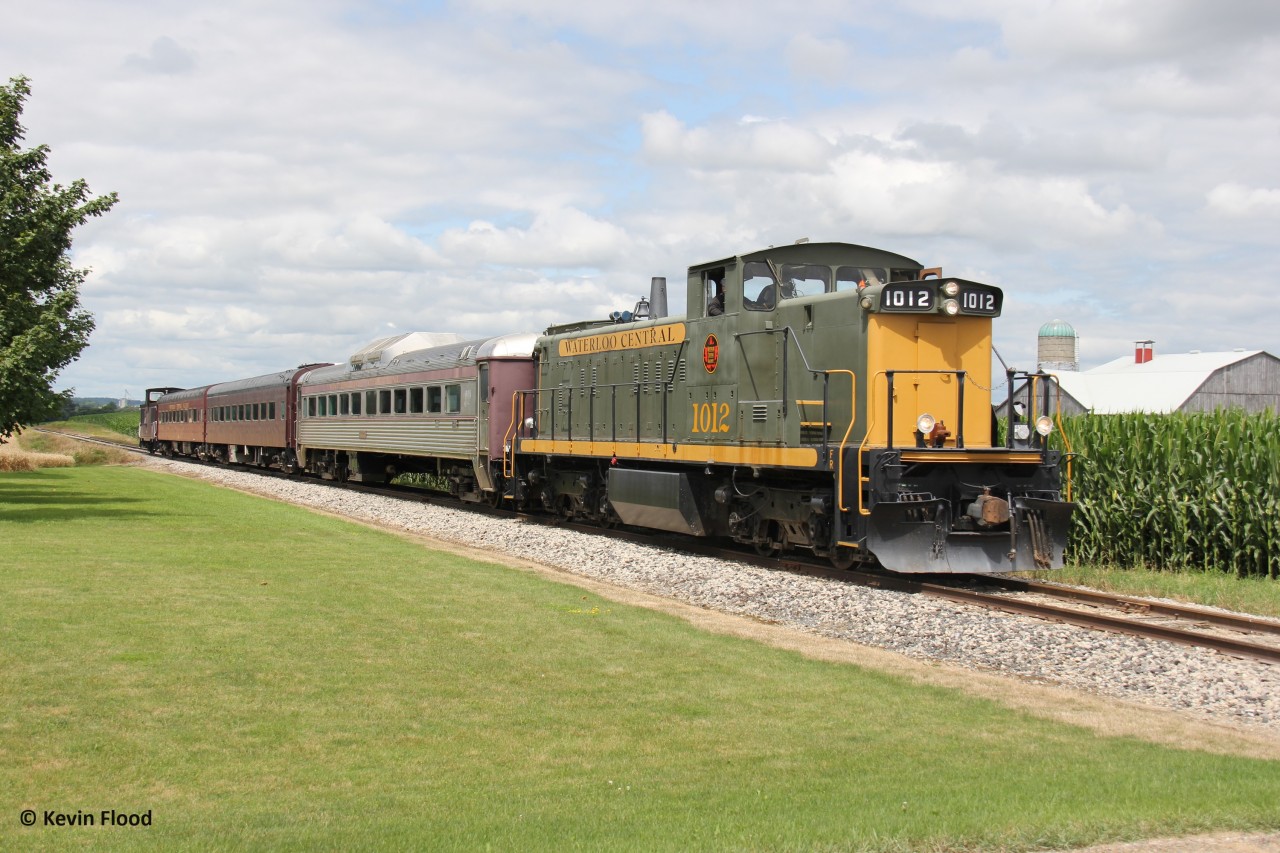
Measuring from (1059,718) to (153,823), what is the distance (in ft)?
17.9


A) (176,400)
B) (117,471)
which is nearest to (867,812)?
(117,471)

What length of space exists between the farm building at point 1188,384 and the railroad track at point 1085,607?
37.2 m

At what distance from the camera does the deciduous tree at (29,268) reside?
58.7 feet

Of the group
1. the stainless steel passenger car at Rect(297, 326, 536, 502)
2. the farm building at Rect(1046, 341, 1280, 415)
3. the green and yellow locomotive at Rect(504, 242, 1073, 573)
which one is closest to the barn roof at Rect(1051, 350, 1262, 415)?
the farm building at Rect(1046, 341, 1280, 415)

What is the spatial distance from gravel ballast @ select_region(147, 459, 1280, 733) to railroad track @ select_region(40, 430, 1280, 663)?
0.25 m

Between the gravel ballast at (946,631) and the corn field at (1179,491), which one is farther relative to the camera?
the corn field at (1179,491)

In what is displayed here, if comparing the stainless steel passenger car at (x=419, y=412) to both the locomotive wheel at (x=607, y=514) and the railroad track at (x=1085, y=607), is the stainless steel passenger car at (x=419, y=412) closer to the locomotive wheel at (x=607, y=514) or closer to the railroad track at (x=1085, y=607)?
the locomotive wheel at (x=607, y=514)

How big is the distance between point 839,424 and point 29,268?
13577 mm

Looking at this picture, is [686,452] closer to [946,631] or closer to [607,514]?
[607,514]

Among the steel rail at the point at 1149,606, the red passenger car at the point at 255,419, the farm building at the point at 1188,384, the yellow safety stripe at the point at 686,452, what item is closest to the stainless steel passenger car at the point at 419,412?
the red passenger car at the point at 255,419

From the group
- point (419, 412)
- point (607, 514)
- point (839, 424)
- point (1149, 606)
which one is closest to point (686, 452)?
point (839, 424)

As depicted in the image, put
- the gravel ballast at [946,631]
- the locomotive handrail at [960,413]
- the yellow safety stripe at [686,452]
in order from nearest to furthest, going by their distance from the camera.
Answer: the gravel ballast at [946,631] → the locomotive handrail at [960,413] → the yellow safety stripe at [686,452]

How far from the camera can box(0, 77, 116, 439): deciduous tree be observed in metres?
17.9

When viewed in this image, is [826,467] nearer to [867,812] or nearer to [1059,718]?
[1059,718]
